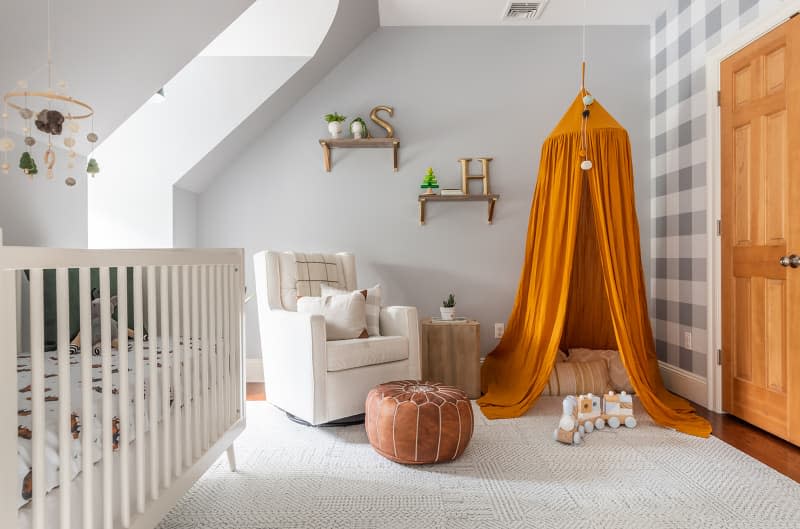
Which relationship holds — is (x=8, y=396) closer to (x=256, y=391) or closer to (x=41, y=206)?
(x=41, y=206)

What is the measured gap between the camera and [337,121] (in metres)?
3.29

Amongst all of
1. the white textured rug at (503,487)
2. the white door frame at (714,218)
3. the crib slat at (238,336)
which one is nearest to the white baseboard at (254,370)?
the white textured rug at (503,487)

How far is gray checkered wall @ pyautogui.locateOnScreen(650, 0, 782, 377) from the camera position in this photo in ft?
9.08

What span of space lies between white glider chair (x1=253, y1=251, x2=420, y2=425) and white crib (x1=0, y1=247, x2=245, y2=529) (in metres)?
0.49

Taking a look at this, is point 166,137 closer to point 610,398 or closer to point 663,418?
point 610,398

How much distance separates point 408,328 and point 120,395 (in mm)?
1719

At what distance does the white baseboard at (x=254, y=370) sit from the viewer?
343 centimetres

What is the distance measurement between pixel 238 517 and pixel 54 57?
73.8 inches

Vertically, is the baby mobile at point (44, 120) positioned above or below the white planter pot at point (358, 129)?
below

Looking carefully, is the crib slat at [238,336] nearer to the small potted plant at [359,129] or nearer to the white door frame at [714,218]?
the small potted plant at [359,129]

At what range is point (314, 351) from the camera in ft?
7.65

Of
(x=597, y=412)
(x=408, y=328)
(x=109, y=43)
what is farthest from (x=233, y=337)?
(x=597, y=412)

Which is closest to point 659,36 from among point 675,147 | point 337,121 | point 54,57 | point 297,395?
point 675,147

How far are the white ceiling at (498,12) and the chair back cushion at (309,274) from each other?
1681 millimetres
